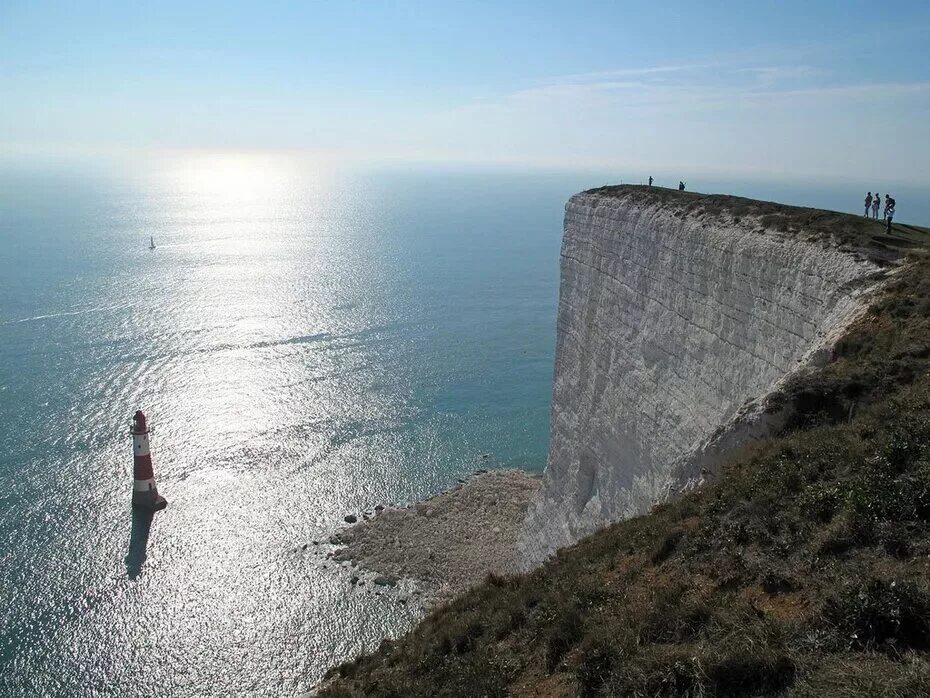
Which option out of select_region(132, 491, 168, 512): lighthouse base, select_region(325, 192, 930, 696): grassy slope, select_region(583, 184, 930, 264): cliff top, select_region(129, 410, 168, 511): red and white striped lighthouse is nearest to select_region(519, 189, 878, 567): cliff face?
select_region(583, 184, 930, 264): cliff top

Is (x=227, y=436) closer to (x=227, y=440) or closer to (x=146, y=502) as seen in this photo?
(x=227, y=440)

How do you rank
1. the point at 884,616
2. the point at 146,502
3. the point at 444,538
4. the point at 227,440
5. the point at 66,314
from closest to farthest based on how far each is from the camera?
1. the point at 884,616
2. the point at 444,538
3. the point at 146,502
4. the point at 227,440
5. the point at 66,314

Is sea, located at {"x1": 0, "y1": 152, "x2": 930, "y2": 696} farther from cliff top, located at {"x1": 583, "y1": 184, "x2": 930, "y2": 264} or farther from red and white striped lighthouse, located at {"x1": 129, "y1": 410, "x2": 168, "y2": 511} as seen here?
cliff top, located at {"x1": 583, "y1": 184, "x2": 930, "y2": 264}

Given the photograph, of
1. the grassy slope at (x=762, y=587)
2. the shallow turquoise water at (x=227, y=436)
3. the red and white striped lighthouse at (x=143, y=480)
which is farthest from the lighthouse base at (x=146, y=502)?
the grassy slope at (x=762, y=587)

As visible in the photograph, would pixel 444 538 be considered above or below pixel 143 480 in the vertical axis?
below

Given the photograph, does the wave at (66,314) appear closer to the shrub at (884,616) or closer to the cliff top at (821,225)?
the cliff top at (821,225)

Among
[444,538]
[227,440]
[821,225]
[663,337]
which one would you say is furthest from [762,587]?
[227,440]

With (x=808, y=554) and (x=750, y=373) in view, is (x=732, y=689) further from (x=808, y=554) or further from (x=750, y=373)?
(x=750, y=373)

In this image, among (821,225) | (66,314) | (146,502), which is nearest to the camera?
(821,225)
